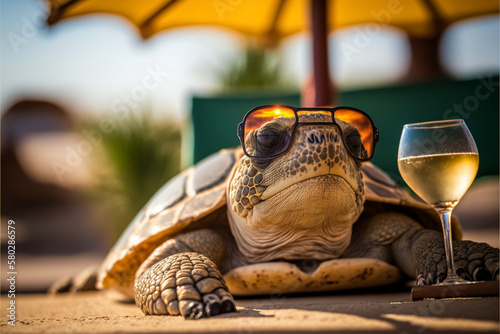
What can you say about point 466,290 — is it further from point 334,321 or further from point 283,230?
point 283,230

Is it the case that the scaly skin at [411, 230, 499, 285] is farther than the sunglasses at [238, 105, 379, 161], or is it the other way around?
the sunglasses at [238, 105, 379, 161]

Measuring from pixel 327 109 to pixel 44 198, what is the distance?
1417 cm

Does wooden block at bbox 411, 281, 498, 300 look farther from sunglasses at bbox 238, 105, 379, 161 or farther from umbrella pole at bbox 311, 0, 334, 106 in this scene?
umbrella pole at bbox 311, 0, 334, 106

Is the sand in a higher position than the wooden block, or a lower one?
lower

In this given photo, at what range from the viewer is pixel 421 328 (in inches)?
39.0

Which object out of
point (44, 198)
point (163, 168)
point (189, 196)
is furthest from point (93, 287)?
point (44, 198)

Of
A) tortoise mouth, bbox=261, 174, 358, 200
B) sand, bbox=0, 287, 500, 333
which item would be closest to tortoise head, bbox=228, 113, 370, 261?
tortoise mouth, bbox=261, 174, 358, 200

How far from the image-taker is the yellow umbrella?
3.91m

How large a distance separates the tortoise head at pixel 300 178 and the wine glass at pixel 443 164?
0.24m

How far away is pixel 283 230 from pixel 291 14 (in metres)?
3.58

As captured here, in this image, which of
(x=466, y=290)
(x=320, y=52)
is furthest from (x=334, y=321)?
(x=320, y=52)

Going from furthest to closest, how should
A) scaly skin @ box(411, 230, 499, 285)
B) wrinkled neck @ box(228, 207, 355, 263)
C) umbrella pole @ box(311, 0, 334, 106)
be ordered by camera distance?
umbrella pole @ box(311, 0, 334, 106)
wrinkled neck @ box(228, 207, 355, 263)
scaly skin @ box(411, 230, 499, 285)

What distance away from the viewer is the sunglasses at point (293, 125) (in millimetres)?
1557

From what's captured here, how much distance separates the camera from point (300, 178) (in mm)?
1486
